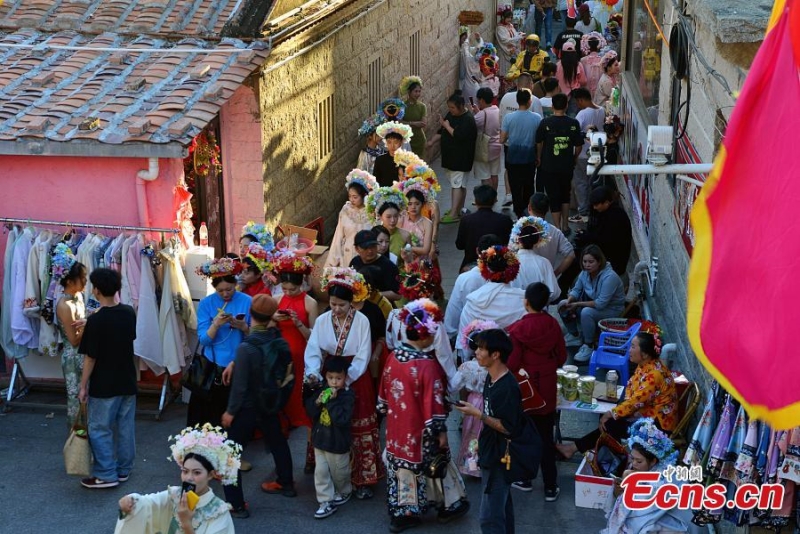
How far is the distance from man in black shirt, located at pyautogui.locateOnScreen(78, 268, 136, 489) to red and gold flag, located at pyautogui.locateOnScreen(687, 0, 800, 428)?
15.3 feet

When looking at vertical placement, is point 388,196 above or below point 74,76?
below

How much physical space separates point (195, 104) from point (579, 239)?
413 centimetres

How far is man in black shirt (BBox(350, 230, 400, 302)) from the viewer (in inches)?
403

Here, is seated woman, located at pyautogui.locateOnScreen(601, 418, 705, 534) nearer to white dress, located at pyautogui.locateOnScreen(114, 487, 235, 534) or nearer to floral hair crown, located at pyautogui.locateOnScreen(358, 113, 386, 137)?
white dress, located at pyautogui.locateOnScreen(114, 487, 235, 534)

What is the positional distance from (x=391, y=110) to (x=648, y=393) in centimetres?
761

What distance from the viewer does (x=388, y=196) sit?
11492 millimetres

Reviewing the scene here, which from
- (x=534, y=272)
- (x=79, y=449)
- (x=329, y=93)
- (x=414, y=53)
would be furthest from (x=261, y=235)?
(x=414, y=53)

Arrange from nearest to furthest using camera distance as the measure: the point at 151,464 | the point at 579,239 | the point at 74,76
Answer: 1. the point at 151,464
2. the point at 74,76
3. the point at 579,239

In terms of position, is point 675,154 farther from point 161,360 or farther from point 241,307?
point 161,360

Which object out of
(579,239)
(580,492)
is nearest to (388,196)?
(579,239)

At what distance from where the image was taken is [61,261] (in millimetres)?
9727

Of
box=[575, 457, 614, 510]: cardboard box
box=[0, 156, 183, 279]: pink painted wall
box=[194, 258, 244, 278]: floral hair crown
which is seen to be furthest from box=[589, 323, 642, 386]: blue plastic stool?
Answer: box=[0, 156, 183, 279]: pink painted wall

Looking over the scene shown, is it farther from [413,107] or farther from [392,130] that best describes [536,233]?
[413,107]

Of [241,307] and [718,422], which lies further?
[241,307]
